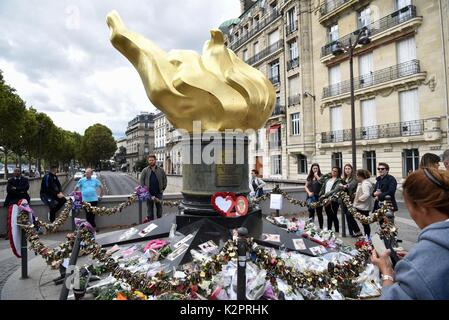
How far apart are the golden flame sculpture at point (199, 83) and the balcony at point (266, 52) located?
2779cm

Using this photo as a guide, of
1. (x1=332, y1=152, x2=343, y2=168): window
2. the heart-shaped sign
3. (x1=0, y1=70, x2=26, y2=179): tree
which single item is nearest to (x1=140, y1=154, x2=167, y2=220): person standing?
the heart-shaped sign

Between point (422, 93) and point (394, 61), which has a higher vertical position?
point (394, 61)

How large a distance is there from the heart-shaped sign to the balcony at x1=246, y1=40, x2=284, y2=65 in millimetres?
29287

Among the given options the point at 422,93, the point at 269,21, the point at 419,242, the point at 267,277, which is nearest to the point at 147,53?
the point at 267,277

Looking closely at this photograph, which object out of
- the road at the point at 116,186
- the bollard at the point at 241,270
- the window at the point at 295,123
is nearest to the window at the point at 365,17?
the window at the point at 295,123

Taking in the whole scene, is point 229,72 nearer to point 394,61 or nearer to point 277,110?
point 394,61

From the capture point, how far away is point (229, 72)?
234 inches

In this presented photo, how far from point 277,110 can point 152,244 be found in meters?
28.5

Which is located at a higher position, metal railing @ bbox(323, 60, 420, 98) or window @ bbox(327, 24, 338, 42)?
window @ bbox(327, 24, 338, 42)

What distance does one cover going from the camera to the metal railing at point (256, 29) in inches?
1292

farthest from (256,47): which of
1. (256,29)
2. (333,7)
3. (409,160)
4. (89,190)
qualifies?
(89,190)

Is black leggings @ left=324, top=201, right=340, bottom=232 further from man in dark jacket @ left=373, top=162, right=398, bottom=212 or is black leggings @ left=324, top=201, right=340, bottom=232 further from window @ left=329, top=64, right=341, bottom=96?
window @ left=329, top=64, right=341, bottom=96

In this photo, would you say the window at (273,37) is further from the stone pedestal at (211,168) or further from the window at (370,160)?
the stone pedestal at (211,168)

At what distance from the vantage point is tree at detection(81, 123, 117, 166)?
76.6 m
